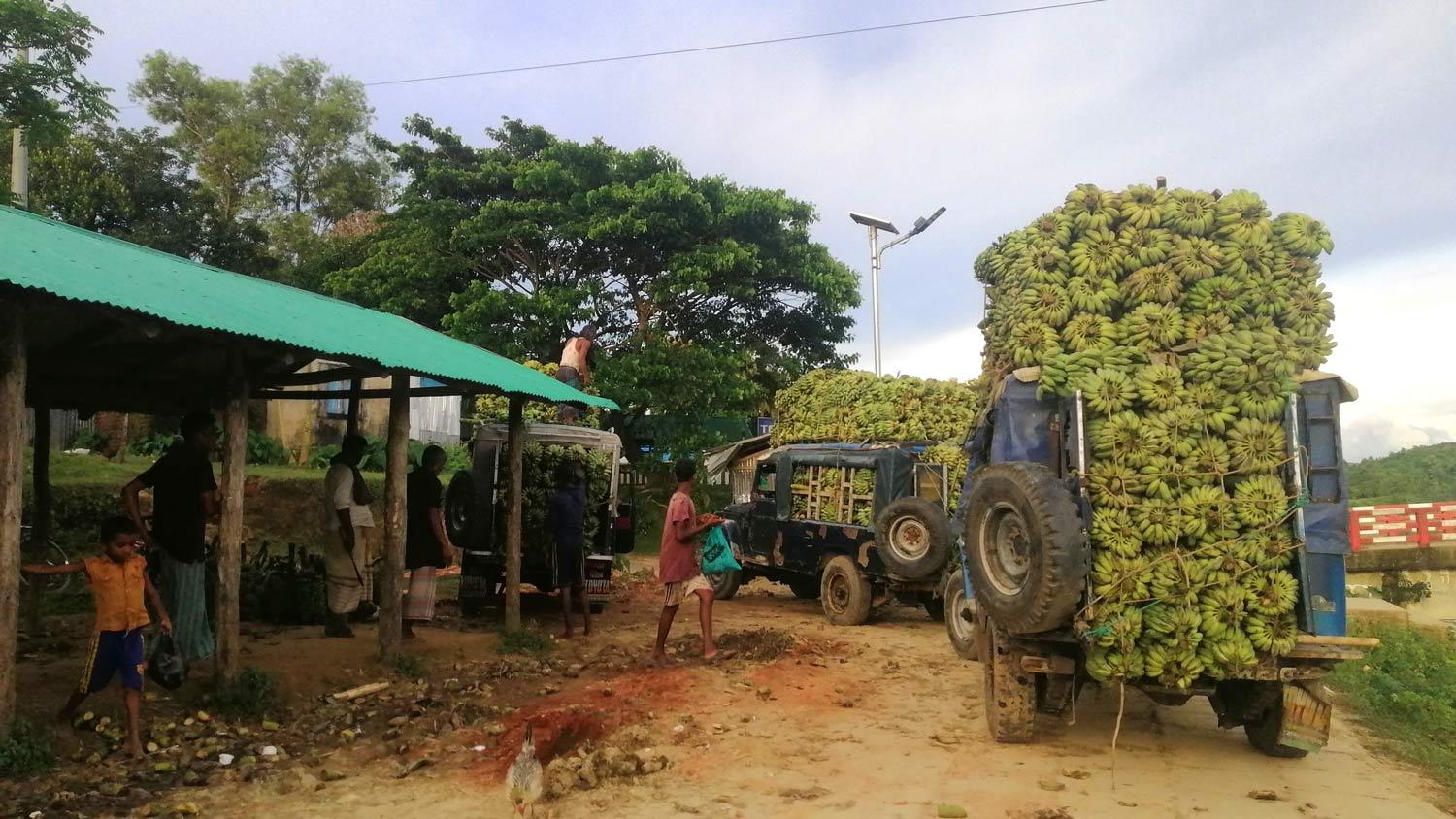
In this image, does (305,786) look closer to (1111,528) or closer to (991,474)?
(991,474)

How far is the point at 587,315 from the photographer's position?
19891 mm

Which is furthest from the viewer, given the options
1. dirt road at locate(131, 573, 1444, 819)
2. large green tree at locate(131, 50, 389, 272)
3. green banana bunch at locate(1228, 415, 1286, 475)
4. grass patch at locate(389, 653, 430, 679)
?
large green tree at locate(131, 50, 389, 272)

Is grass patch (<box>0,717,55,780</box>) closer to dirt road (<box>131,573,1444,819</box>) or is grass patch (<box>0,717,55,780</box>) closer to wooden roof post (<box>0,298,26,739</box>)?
wooden roof post (<box>0,298,26,739</box>)

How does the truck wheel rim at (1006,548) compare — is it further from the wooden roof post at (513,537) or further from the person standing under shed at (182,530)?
the person standing under shed at (182,530)

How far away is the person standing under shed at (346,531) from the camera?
7.94 meters

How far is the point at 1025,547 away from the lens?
5492mm

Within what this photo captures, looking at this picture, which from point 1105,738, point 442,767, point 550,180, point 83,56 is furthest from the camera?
point 550,180

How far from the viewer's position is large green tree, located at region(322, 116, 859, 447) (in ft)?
61.1

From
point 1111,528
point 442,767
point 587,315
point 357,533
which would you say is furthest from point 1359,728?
Result: point 587,315

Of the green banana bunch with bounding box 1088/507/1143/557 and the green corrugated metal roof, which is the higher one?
the green corrugated metal roof

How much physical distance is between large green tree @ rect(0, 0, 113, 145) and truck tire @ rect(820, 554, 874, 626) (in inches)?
471

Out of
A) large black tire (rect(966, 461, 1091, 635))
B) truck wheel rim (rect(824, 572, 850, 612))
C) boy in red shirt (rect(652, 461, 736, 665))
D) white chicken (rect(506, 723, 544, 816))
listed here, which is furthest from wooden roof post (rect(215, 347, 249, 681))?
truck wheel rim (rect(824, 572, 850, 612))

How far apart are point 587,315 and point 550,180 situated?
3.01m

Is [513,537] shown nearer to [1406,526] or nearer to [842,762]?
[842,762]
